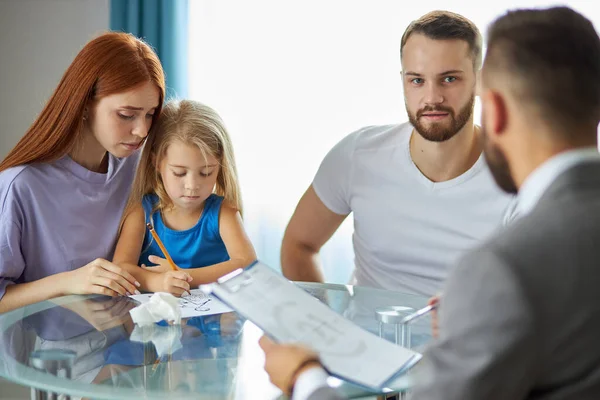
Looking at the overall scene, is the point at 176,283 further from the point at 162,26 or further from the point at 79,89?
the point at 162,26

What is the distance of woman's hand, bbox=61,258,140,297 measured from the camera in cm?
194

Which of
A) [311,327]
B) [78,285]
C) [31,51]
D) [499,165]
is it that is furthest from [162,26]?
[499,165]

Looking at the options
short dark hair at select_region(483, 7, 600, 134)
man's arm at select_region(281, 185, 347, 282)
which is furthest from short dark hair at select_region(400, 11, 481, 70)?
short dark hair at select_region(483, 7, 600, 134)

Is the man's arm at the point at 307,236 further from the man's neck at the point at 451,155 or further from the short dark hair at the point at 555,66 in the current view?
the short dark hair at the point at 555,66

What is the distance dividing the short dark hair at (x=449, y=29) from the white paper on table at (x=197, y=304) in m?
0.95

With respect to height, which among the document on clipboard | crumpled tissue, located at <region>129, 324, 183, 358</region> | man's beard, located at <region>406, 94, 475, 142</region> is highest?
man's beard, located at <region>406, 94, 475, 142</region>

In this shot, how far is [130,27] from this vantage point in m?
3.88

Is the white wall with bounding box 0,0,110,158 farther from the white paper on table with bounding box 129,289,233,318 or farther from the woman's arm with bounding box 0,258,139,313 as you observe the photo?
the white paper on table with bounding box 129,289,233,318

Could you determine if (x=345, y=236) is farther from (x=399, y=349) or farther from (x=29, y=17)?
(x=399, y=349)

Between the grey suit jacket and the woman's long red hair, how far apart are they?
1396 mm

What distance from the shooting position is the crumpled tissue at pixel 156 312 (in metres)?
1.72

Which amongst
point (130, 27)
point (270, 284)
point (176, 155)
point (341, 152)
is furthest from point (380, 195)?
point (130, 27)

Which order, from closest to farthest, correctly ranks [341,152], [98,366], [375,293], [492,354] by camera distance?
[492,354] → [98,366] → [375,293] → [341,152]

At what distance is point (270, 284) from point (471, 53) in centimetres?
113
